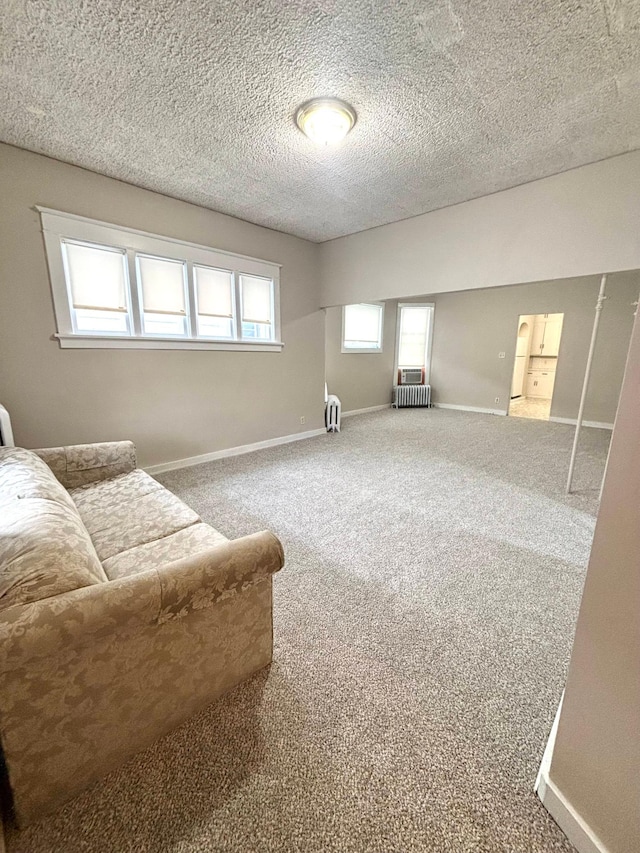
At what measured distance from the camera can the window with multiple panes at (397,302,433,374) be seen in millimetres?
7723

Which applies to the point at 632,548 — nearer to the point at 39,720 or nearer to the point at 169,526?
the point at 39,720

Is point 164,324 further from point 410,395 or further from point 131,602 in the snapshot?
point 410,395

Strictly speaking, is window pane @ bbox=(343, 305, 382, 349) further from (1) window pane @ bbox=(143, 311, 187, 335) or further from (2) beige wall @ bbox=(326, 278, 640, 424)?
(1) window pane @ bbox=(143, 311, 187, 335)

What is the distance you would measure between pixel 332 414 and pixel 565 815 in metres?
4.71

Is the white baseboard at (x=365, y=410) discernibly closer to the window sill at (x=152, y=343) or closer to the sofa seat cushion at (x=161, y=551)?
the window sill at (x=152, y=343)

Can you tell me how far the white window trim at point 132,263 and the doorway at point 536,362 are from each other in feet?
21.4

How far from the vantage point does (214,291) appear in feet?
12.5

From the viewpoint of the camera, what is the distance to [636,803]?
75 cm

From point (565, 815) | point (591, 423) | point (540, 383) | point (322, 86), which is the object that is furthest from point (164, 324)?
point (540, 383)

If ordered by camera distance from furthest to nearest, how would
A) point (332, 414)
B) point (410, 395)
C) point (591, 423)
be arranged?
1. point (410, 395)
2. point (591, 423)
3. point (332, 414)

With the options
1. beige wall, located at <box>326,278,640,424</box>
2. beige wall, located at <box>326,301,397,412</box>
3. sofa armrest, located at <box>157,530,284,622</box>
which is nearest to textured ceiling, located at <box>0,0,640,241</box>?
sofa armrest, located at <box>157,530,284,622</box>

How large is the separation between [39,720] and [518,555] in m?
2.47

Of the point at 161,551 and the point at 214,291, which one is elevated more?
the point at 214,291

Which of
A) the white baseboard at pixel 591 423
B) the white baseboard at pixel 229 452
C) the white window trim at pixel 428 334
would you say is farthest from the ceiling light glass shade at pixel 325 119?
the white baseboard at pixel 591 423
